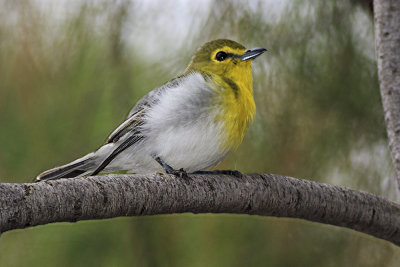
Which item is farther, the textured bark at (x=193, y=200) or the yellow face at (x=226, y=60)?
the yellow face at (x=226, y=60)

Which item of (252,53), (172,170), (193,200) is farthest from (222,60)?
(193,200)

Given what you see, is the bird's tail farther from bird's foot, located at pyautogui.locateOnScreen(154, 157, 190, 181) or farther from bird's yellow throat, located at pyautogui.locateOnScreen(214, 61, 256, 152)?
bird's yellow throat, located at pyautogui.locateOnScreen(214, 61, 256, 152)

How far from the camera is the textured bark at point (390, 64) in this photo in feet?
3.93

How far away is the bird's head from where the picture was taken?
121 centimetres

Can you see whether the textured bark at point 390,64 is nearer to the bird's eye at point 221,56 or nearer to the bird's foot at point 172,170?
the bird's eye at point 221,56

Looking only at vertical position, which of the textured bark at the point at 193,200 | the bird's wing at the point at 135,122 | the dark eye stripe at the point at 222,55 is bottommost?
the textured bark at the point at 193,200

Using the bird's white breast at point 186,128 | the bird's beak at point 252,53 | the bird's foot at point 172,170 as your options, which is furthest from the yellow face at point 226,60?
the bird's foot at point 172,170

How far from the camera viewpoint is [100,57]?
3.70 ft

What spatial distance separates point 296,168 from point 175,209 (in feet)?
1.37

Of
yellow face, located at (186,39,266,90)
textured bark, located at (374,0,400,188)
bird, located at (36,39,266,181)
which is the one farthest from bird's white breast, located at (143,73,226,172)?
textured bark, located at (374,0,400,188)

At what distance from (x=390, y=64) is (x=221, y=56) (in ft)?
1.31

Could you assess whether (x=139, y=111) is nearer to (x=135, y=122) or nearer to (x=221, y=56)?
(x=135, y=122)

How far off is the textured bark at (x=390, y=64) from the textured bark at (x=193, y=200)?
0.50 ft

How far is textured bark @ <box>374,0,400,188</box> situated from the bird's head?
308 mm
